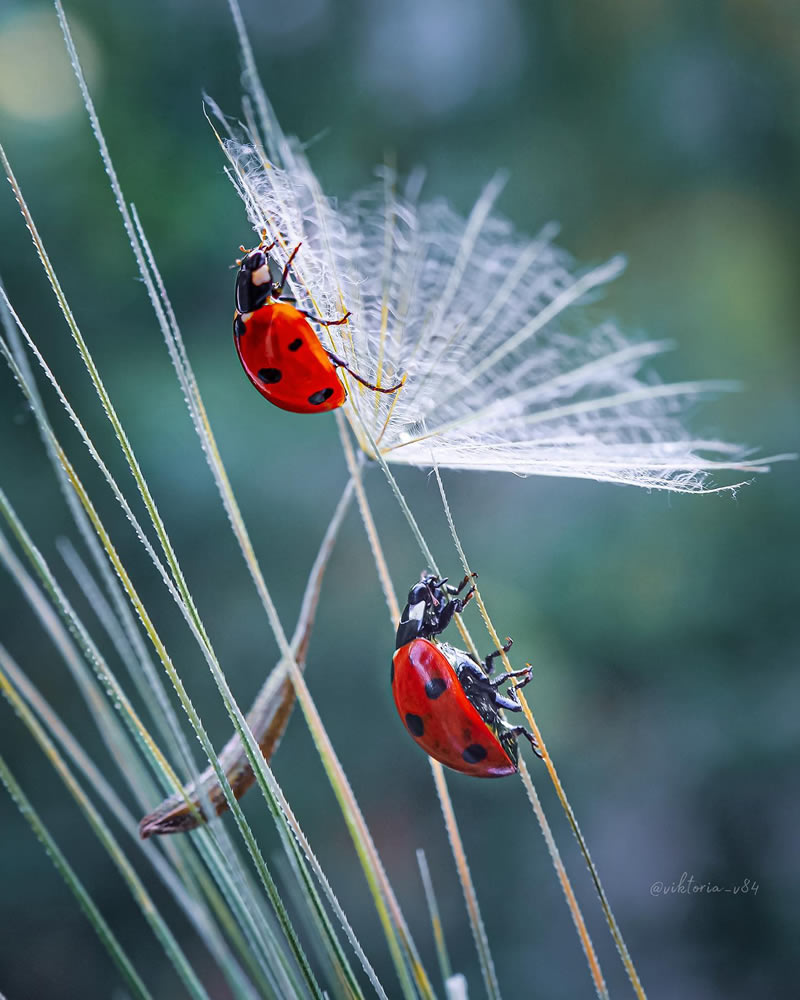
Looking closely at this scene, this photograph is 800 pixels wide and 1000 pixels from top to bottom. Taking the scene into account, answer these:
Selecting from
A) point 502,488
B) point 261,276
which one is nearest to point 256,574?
point 261,276

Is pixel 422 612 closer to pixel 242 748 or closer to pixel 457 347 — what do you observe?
pixel 242 748

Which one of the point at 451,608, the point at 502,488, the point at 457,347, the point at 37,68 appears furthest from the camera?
the point at 502,488

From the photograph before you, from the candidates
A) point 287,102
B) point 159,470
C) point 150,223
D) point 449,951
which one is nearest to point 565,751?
point 449,951

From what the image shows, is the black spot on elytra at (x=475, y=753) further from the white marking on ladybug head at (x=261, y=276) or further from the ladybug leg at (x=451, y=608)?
the white marking on ladybug head at (x=261, y=276)

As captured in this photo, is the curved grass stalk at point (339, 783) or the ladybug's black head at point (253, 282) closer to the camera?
the curved grass stalk at point (339, 783)

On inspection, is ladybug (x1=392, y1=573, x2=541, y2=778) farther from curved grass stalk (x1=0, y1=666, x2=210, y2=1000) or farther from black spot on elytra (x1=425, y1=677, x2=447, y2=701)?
curved grass stalk (x1=0, y1=666, x2=210, y2=1000)

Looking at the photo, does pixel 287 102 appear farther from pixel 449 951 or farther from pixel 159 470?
pixel 449 951

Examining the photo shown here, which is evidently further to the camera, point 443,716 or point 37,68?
point 37,68

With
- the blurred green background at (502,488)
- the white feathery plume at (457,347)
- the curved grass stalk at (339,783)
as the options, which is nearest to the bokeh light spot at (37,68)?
the blurred green background at (502,488)

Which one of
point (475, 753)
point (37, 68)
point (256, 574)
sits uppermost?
point (37, 68)
